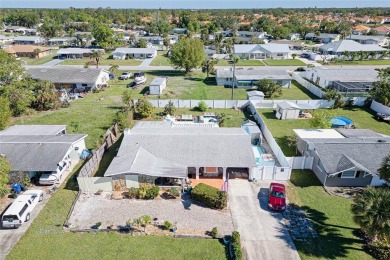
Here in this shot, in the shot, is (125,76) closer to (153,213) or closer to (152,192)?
(152,192)

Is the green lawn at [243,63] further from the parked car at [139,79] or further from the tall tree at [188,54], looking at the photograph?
the parked car at [139,79]

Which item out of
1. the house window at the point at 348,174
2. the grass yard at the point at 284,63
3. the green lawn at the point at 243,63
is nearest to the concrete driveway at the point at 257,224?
the house window at the point at 348,174

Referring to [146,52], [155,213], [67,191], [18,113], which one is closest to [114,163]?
[67,191]

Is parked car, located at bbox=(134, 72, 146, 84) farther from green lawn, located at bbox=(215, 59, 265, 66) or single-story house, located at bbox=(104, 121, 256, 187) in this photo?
single-story house, located at bbox=(104, 121, 256, 187)

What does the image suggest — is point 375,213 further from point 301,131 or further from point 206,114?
point 206,114

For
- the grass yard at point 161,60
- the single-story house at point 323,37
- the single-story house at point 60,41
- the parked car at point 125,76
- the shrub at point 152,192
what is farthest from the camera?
the single-story house at point 323,37
